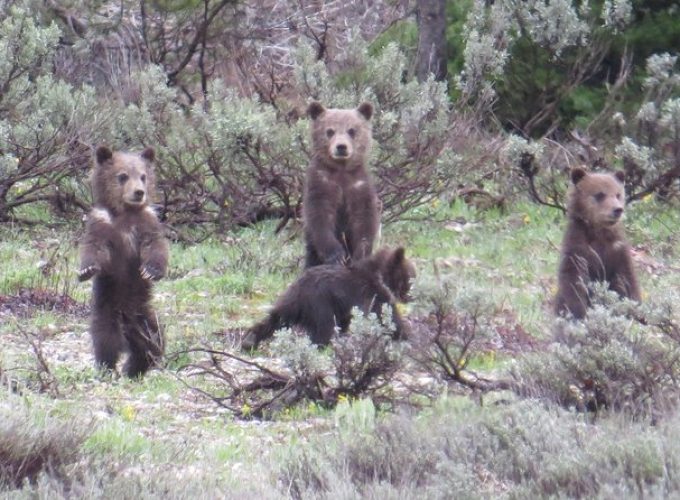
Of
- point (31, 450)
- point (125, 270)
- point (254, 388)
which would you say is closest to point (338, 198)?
point (125, 270)

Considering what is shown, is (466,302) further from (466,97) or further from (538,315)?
(466,97)

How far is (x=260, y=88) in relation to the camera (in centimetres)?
1565

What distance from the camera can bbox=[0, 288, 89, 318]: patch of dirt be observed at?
36.8 feet

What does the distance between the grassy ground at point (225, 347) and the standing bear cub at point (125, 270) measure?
Answer: 0.23m

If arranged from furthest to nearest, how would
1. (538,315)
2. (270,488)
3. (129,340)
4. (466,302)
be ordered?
(538,315), (129,340), (466,302), (270,488)

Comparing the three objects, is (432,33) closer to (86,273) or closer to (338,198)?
(338,198)

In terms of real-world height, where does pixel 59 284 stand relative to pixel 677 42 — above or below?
below

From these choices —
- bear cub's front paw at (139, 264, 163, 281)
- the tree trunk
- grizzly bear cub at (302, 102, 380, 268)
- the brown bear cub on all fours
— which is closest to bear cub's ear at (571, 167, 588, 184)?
the brown bear cub on all fours

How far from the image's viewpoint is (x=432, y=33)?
60.5 ft

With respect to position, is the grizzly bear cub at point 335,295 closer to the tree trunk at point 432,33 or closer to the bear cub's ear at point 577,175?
the bear cub's ear at point 577,175

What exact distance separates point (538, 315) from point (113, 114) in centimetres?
602

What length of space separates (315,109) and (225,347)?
281 centimetres

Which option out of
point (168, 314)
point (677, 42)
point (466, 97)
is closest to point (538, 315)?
point (168, 314)

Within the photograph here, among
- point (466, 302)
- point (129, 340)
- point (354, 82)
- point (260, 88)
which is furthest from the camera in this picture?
point (260, 88)
